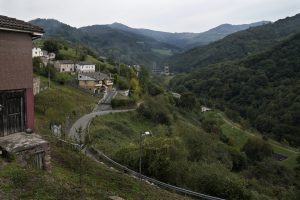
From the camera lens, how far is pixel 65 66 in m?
89.5

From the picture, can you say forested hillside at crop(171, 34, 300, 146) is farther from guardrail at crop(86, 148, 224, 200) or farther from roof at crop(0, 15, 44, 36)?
roof at crop(0, 15, 44, 36)

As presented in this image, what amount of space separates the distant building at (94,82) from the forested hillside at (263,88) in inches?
1861

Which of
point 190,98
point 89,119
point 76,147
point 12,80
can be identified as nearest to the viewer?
point 12,80

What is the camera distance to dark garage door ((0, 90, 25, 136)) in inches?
581

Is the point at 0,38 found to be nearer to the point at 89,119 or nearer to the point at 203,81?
the point at 89,119

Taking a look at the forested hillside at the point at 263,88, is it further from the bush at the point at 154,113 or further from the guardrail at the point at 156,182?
the guardrail at the point at 156,182

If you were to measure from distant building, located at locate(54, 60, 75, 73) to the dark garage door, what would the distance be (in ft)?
241

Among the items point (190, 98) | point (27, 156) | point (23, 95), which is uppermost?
point (23, 95)

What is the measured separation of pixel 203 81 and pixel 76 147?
137m

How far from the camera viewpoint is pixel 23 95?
1570 cm

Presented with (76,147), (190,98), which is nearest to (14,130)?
(76,147)

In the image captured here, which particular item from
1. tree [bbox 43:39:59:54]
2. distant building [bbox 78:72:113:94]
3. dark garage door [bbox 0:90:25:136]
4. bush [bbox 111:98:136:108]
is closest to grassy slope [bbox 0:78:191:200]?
dark garage door [bbox 0:90:25:136]

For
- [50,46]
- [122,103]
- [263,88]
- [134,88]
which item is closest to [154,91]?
[134,88]

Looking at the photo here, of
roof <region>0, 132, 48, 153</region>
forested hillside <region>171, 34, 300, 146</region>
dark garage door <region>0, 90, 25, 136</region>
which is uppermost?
dark garage door <region>0, 90, 25, 136</region>
